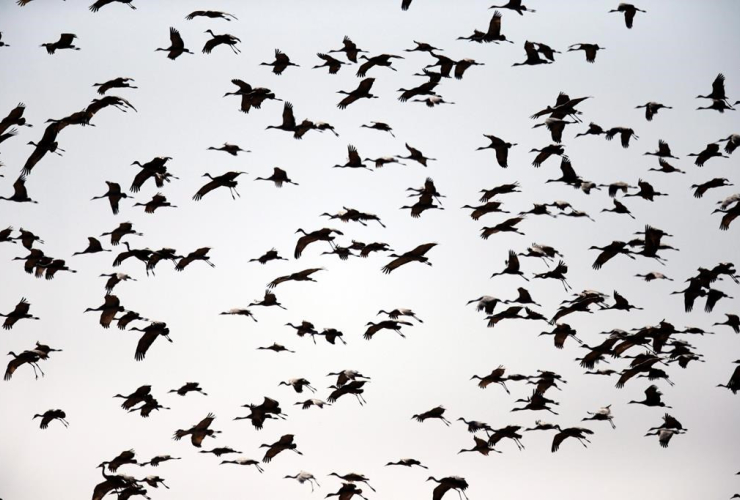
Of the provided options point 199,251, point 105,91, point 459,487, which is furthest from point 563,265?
point 105,91

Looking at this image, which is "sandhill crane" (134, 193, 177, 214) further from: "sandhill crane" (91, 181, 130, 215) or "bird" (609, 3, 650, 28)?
"bird" (609, 3, 650, 28)

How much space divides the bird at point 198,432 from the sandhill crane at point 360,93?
11406 millimetres

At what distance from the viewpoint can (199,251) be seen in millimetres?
49969

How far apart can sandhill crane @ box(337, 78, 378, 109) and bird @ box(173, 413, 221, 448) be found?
37.4 ft

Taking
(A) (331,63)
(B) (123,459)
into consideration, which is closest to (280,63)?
(A) (331,63)

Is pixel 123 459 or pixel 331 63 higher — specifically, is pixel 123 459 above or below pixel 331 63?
below

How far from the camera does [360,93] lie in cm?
5006

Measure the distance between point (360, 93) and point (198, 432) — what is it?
12.6 metres

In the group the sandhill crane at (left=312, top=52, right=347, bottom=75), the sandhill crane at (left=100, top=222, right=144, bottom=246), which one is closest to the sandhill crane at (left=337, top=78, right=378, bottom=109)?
the sandhill crane at (left=312, top=52, right=347, bottom=75)

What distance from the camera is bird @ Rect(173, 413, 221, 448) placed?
164 feet

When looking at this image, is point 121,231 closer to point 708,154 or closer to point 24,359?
point 24,359

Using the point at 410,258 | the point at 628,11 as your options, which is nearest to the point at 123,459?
the point at 410,258

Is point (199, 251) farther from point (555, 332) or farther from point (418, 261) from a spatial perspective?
point (555, 332)

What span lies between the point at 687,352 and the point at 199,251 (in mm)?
16455
